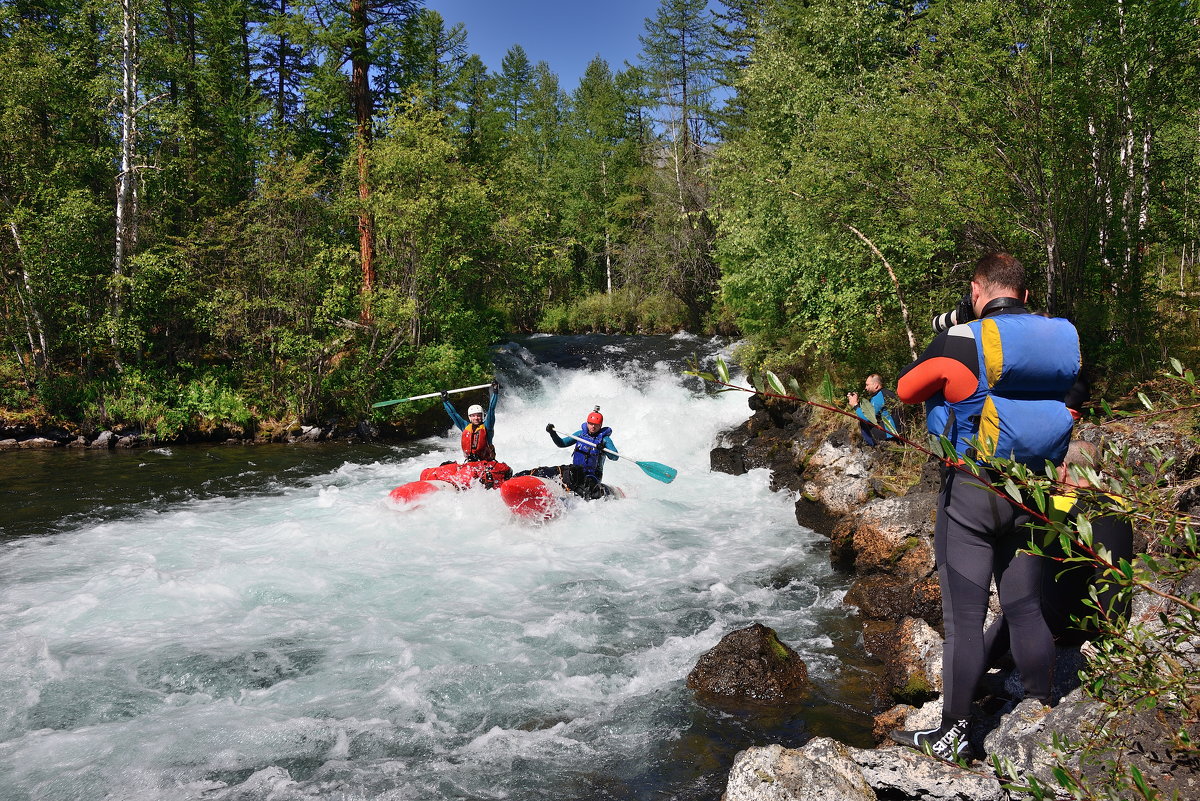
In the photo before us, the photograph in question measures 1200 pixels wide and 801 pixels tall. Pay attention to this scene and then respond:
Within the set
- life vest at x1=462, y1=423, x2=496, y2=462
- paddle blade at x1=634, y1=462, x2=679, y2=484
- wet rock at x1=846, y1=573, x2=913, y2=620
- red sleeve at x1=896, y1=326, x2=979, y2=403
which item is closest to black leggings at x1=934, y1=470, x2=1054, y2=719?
red sleeve at x1=896, y1=326, x2=979, y2=403

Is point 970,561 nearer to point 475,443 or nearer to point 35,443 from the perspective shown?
point 475,443

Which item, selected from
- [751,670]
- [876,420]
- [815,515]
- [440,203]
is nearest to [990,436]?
[876,420]

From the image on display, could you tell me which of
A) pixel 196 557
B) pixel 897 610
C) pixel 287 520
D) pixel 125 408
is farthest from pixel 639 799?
pixel 125 408

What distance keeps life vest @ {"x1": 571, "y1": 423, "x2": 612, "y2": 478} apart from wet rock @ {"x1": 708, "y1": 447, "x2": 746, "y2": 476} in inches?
122

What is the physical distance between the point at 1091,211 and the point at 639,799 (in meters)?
7.06

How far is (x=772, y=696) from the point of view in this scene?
4.73 meters

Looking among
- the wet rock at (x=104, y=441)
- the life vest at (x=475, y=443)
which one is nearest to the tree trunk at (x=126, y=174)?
the wet rock at (x=104, y=441)

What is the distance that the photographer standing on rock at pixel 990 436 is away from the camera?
255cm

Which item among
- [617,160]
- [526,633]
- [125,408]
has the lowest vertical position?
[526,633]

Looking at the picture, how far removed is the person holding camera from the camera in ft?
6.03

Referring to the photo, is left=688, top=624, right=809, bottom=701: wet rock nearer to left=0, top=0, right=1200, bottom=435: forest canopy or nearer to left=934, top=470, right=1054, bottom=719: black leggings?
left=934, top=470, right=1054, bottom=719: black leggings

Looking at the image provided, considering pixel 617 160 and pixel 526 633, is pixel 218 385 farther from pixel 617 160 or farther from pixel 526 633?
pixel 617 160

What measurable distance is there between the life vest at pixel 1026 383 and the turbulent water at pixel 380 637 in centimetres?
252

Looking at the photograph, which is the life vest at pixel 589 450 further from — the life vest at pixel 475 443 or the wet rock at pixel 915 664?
the wet rock at pixel 915 664
